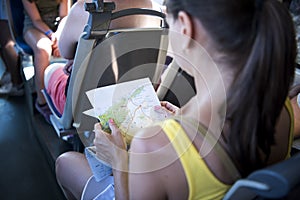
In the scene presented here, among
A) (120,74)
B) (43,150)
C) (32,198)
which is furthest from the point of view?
(43,150)

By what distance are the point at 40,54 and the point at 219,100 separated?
1505mm

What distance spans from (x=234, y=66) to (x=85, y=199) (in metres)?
0.67

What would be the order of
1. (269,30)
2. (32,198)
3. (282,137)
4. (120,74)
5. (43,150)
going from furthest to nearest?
(43,150) → (32,198) → (120,74) → (282,137) → (269,30)

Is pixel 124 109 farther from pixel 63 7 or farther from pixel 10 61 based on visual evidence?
pixel 10 61

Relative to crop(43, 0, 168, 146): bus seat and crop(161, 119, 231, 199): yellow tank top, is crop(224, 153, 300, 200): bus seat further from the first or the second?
crop(43, 0, 168, 146): bus seat

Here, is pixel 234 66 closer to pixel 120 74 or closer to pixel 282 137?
pixel 282 137

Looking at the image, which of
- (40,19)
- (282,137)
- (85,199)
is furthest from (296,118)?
(40,19)

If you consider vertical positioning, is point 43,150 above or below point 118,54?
below

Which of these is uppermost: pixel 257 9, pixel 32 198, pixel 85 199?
pixel 257 9

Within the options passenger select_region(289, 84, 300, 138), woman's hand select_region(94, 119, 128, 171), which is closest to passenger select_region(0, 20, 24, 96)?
woman's hand select_region(94, 119, 128, 171)

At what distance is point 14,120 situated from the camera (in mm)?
2240

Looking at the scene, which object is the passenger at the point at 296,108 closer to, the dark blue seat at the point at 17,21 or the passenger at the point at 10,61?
the dark blue seat at the point at 17,21

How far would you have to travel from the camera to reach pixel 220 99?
742 millimetres

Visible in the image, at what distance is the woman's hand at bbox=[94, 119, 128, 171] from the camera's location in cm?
87
